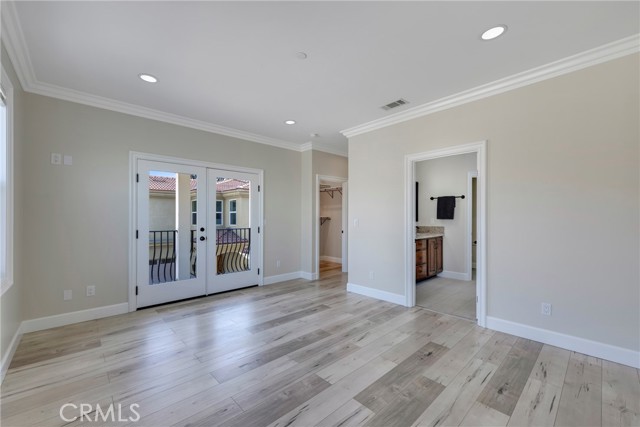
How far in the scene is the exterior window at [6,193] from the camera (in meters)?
2.35

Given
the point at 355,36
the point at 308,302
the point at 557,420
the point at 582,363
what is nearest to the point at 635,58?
the point at 355,36

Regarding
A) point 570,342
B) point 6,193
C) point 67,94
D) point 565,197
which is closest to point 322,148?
point 67,94

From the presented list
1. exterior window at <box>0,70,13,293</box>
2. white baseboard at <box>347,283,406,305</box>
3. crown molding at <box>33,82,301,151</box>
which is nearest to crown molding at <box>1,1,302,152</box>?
crown molding at <box>33,82,301,151</box>

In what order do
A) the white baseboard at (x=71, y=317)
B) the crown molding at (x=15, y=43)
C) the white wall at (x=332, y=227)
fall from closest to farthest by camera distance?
1. the crown molding at (x=15, y=43)
2. the white baseboard at (x=71, y=317)
3. the white wall at (x=332, y=227)

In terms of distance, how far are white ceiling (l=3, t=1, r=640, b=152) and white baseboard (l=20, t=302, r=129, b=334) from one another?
2610 mm

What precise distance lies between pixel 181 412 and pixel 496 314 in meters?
3.16

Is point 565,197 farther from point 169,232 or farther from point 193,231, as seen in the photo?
point 169,232

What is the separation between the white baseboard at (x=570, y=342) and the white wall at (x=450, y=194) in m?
2.61

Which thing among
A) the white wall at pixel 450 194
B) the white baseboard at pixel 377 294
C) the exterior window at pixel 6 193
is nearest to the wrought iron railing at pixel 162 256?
the exterior window at pixel 6 193

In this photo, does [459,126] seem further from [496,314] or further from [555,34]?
[496,314]

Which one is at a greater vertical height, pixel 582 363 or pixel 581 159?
pixel 581 159

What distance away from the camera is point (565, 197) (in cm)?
263

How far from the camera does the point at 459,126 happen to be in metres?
3.37

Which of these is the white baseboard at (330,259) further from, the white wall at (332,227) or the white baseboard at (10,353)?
the white baseboard at (10,353)
